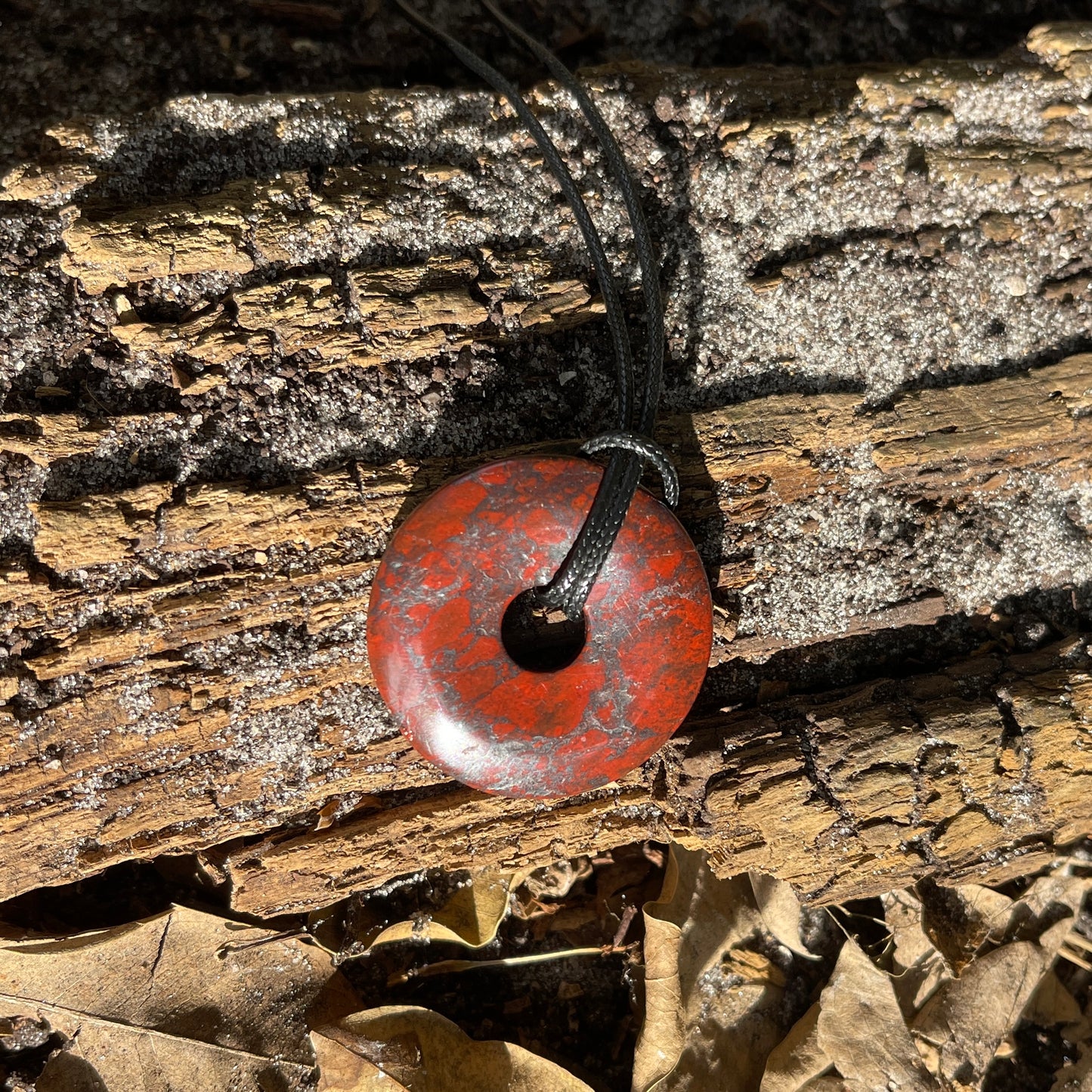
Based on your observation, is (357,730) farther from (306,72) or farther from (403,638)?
(306,72)

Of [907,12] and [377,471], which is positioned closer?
[377,471]

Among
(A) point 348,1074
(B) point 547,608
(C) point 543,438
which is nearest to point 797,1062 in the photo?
(A) point 348,1074

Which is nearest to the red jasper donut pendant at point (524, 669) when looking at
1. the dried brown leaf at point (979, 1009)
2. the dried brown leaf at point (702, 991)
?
the dried brown leaf at point (702, 991)

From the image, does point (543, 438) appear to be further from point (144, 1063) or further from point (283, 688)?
point (144, 1063)

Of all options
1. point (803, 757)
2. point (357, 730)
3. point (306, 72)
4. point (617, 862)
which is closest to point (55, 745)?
point (357, 730)

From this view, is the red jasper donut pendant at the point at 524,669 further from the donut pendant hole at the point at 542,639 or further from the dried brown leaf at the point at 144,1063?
the dried brown leaf at the point at 144,1063
